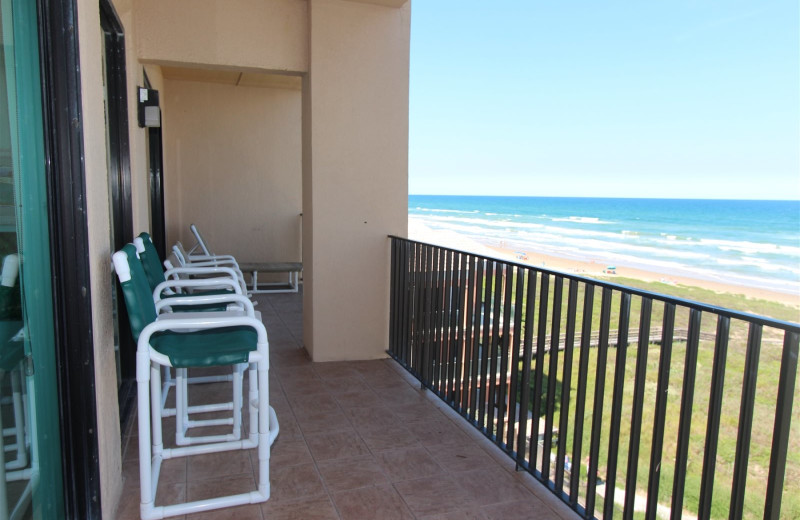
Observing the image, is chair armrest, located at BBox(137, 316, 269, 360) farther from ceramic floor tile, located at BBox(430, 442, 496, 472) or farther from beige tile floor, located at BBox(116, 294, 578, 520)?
ceramic floor tile, located at BBox(430, 442, 496, 472)

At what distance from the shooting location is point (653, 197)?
33688mm

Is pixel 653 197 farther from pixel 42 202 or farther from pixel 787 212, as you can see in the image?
pixel 42 202

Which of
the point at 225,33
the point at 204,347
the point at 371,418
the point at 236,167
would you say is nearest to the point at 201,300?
the point at 204,347

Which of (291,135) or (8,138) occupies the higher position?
(291,135)

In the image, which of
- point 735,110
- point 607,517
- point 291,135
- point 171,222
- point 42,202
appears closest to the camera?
point 42,202

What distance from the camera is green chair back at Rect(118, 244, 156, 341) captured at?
1.77 metres

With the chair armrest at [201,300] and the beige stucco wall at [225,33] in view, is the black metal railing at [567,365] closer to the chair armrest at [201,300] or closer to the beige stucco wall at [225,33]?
the chair armrest at [201,300]

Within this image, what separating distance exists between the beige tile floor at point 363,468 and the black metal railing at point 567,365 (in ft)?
0.44

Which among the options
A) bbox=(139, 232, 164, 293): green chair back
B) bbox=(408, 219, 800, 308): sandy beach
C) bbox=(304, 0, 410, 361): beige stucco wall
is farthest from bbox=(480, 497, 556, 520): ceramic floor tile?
bbox=(408, 219, 800, 308): sandy beach

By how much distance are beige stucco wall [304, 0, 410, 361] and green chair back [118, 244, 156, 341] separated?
1.85 metres

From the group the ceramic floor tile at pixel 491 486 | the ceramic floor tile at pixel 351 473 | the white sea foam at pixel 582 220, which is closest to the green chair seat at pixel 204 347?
the ceramic floor tile at pixel 351 473

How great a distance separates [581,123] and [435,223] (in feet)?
38.0

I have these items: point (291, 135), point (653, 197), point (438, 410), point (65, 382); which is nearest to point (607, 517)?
point (438, 410)

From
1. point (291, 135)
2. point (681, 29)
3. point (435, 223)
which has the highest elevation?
point (681, 29)
